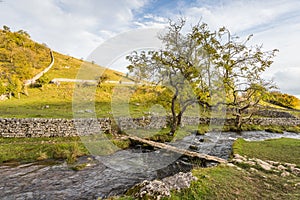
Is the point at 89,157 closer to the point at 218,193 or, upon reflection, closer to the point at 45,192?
the point at 45,192

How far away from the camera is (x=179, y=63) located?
1772cm

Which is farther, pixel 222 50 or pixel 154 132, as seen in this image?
pixel 154 132

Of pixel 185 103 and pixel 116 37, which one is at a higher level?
pixel 116 37

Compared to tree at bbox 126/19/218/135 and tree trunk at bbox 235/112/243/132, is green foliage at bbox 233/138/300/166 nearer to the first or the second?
tree at bbox 126/19/218/135

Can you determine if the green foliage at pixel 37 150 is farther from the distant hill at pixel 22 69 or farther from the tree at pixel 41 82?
the tree at pixel 41 82

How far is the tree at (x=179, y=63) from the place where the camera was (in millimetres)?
17812

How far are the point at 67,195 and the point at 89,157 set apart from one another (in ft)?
18.2

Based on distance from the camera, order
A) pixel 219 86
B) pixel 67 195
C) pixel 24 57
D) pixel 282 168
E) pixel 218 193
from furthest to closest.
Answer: pixel 24 57, pixel 219 86, pixel 282 168, pixel 67 195, pixel 218 193

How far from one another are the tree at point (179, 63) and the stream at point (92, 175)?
20.3ft

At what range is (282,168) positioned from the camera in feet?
32.7

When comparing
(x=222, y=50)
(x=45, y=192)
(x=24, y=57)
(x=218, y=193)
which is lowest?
(x=45, y=192)

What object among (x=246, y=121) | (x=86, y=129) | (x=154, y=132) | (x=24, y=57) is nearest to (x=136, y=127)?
(x=154, y=132)

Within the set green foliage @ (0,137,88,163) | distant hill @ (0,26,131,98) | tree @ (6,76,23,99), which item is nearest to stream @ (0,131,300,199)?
green foliage @ (0,137,88,163)

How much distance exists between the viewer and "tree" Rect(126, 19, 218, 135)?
17.8m
